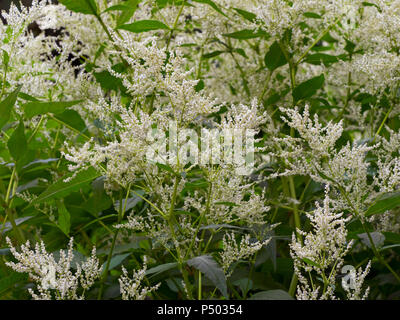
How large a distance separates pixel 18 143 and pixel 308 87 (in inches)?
34.7

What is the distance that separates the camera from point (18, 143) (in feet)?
4.31

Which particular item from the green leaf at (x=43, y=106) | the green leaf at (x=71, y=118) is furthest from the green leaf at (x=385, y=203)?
the green leaf at (x=71, y=118)

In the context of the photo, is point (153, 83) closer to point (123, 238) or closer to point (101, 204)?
point (101, 204)

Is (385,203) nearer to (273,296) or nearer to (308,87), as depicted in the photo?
(273,296)

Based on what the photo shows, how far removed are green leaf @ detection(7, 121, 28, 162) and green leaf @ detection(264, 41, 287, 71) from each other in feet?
2.82

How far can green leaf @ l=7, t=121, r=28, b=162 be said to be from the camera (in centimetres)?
130

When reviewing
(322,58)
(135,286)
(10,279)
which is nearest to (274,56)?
(322,58)

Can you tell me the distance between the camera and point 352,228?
4.83 feet

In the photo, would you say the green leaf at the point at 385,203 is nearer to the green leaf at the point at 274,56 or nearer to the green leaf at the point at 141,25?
the green leaf at the point at 274,56

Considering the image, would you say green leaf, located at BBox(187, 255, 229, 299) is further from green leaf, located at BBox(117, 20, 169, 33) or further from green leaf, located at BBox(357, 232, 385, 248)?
green leaf, located at BBox(117, 20, 169, 33)

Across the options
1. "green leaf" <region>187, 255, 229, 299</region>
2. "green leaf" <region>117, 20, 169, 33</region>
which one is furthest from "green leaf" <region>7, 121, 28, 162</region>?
"green leaf" <region>187, 255, 229, 299</region>

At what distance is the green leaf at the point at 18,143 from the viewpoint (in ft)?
4.26

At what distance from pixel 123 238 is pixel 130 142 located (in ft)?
2.19
